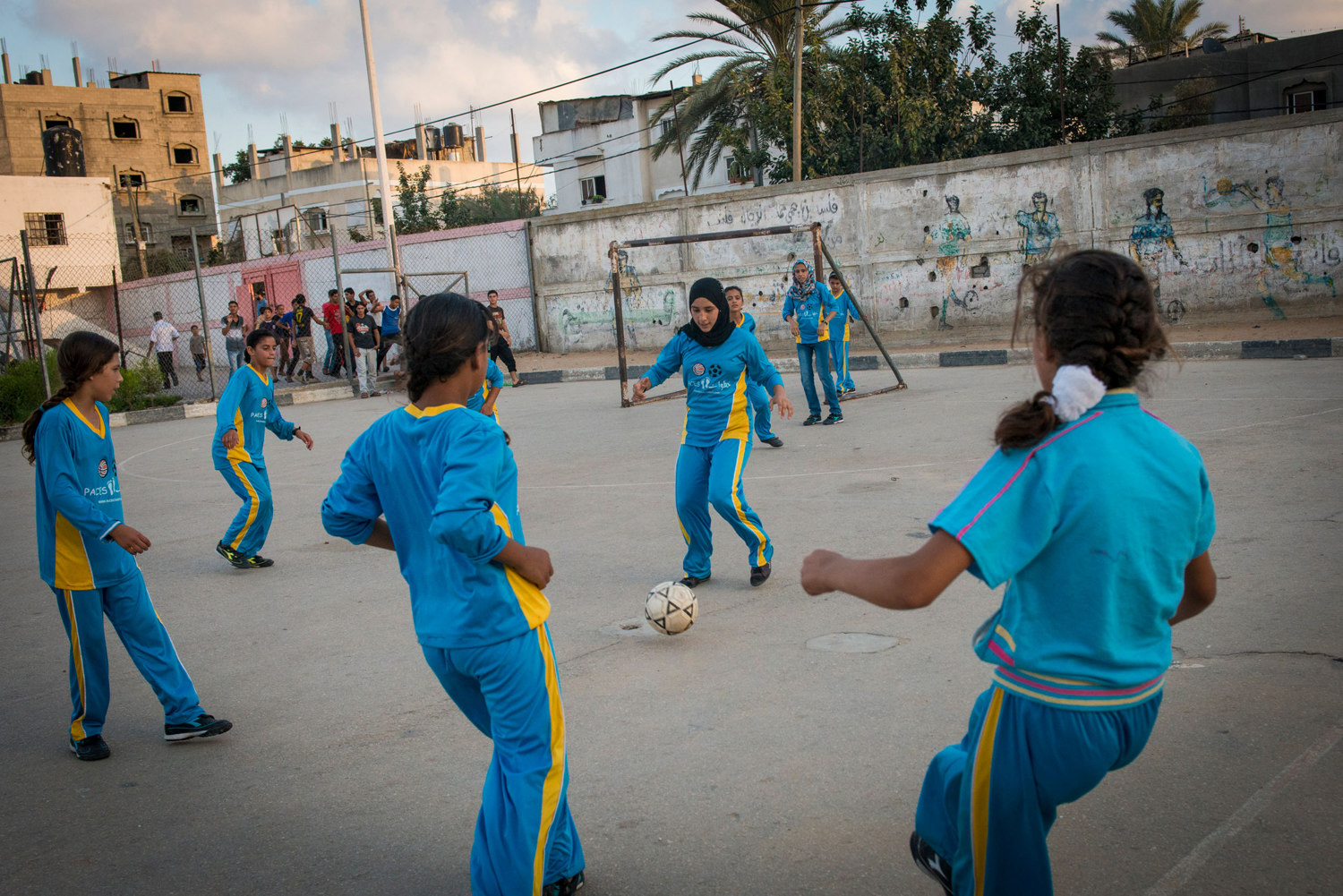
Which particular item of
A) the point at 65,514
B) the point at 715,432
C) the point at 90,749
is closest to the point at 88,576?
the point at 65,514

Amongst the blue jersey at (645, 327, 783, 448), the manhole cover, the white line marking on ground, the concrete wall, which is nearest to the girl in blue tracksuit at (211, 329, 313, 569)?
the blue jersey at (645, 327, 783, 448)

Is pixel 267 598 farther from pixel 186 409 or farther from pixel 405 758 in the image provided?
pixel 186 409

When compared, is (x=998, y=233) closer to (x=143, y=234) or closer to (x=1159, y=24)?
(x=1159, y=24)

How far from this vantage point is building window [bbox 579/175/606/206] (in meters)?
48.9

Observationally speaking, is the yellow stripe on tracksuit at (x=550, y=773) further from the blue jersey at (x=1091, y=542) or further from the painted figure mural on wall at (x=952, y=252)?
the painted figure mural on wall at (x=952, y=252)

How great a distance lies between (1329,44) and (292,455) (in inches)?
1196

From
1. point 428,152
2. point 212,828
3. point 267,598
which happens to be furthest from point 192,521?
point 428,152

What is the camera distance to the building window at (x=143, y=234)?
53.1 meters

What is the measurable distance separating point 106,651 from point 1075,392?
12.9ft

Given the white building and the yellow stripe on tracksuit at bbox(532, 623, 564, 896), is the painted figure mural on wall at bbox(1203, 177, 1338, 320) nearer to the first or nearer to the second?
the yellow stripe on tracksuit at bbox(532, 623, 564, 896)

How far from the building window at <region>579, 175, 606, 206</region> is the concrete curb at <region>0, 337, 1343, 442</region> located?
2799cm

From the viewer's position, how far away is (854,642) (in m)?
4.88

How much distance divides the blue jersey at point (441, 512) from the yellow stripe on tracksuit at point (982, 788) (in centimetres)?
117

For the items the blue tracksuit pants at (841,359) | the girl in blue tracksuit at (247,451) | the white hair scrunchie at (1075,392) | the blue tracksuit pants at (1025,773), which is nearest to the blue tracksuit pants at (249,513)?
the girl in blue tracksuit at (247,451)
